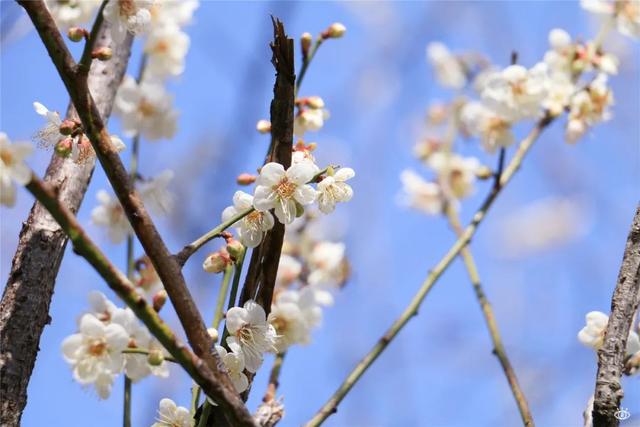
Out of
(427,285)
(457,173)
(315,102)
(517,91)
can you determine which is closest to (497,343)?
(427,285)

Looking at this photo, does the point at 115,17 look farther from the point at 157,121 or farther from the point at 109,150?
the point at 157,121

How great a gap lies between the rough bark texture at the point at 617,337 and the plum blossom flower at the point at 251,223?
1.61 feet

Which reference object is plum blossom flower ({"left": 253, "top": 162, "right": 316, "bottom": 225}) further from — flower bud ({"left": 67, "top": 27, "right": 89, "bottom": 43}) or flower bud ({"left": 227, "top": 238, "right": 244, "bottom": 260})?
flower bud ({"left": 67, "top": 27, "right": 89, "bottom": 43})

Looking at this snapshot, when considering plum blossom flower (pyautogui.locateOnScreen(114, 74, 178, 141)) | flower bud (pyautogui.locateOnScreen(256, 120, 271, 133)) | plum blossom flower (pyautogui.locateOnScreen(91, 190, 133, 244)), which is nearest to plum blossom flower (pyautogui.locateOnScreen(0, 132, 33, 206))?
flower bud (pyautogui.locateOnScreen(256, 120, 271, 133))

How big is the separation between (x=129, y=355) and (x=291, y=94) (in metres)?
0.44

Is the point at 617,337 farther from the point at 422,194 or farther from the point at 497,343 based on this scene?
the point at 422,194

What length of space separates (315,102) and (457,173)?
1.57 meters

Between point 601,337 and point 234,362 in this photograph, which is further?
point 601,337

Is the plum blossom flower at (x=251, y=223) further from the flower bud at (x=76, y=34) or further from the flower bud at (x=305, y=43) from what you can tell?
the flower bud at (x=305, y=43)

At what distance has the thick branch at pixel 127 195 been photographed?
40.4 inches

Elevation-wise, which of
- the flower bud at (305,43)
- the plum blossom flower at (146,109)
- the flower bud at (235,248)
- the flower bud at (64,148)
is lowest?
the flower bud at (235,248)

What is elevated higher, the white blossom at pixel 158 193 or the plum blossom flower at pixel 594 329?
the white blossom at pixel 158 193

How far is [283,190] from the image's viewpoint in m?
1.25

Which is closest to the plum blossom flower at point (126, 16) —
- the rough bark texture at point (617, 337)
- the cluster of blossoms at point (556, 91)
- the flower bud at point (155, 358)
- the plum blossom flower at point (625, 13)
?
the flower bud at point (155, 358)
